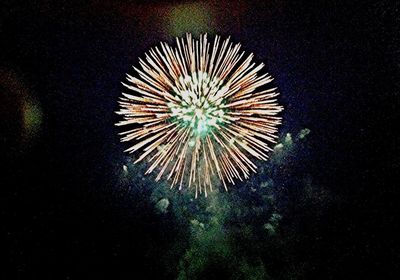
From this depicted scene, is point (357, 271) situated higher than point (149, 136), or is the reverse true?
point (149, 136)

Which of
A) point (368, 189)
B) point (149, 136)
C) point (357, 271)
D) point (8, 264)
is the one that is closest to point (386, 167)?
point (368, 189)

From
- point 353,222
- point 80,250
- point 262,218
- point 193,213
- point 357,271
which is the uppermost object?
point 80,250

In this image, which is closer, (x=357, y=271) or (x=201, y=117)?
(x=201, y=117)

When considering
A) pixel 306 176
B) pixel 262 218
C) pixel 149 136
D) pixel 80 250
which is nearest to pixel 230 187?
pixel 262 218

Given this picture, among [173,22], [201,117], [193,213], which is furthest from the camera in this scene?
[193,213]

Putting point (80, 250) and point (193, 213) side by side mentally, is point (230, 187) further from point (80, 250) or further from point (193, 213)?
point (80, 250)

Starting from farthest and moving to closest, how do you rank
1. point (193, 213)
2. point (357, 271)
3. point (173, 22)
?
1. point (357, 271)
2. point (193, 213)
3. point (173, 22)
